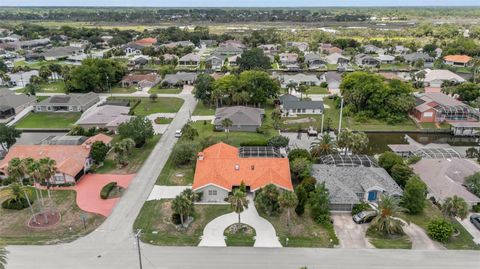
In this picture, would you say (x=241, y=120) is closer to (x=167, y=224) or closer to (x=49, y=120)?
(x=167, y=224)

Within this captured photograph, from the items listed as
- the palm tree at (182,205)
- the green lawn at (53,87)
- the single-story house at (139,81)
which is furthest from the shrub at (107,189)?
the green lawn at (53,87)

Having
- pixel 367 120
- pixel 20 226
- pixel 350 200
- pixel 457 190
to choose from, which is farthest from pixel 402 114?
pixel 20 226

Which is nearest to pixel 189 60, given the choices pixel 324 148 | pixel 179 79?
pixel 179 79

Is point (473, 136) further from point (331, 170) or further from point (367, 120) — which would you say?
A: point (331, 170)

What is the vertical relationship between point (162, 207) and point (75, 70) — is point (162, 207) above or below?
below

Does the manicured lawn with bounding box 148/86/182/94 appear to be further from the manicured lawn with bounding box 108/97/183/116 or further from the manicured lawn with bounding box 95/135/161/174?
the manicured lawn with bounding box 95/135/161/174

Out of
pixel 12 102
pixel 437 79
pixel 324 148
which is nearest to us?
pixel 324 148

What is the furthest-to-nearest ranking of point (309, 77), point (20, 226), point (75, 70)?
point (309, 77), point (75, 70), point (20, 226)
